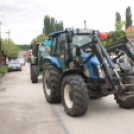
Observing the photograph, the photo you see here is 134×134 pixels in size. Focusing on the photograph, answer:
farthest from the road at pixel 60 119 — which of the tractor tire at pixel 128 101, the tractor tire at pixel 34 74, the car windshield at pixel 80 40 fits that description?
the tractor tire at pixel 34 74

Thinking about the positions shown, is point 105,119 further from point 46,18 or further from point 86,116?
point 46,18

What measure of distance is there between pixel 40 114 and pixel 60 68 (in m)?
1.72

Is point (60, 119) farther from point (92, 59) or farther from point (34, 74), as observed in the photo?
point (34, 74)

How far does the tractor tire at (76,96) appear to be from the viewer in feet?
21.2

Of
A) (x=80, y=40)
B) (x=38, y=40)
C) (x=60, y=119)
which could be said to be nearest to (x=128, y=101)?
(x=60, y=119)

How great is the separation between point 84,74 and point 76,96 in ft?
2.92

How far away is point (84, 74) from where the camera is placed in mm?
7141

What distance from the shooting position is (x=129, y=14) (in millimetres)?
71438

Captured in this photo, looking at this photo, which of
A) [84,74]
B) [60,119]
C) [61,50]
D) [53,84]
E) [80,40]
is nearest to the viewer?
[60,119]

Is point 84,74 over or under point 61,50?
under

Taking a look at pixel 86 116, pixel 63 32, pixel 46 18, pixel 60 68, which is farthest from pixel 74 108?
pixel 46 18

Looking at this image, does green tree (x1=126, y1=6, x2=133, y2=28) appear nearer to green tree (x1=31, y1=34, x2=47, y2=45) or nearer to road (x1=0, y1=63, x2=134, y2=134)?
green tree (x1=31, y1=34, x2=47, y2=45)

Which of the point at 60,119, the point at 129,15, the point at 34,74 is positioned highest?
the point at 129,15

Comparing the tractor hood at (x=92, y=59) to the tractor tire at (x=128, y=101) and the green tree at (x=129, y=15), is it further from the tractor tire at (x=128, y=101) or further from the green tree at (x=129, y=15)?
the green tree at (x=129, y=15)
